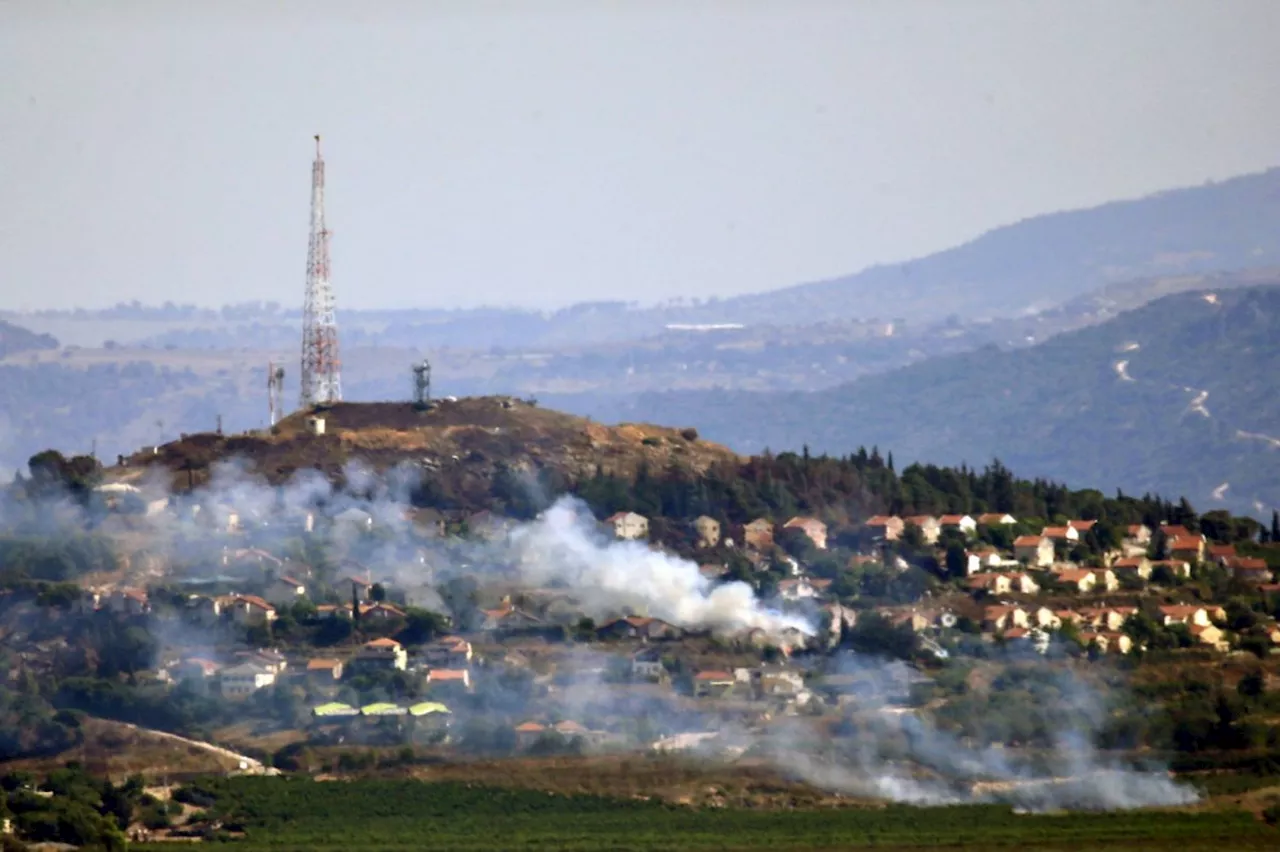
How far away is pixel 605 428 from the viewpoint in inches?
4904

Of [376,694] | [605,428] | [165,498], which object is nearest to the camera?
[376,694]

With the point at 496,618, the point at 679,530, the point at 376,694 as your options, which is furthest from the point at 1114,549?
the point at 376,694

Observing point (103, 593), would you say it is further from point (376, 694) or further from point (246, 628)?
point (376, 694)

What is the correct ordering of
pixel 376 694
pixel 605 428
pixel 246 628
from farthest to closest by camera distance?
pixel 605 428
pixel 246 628
pixel 376 694

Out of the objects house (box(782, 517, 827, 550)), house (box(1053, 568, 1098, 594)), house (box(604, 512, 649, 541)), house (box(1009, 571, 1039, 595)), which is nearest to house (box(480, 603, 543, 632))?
house (box(604, 512, 649, 541))

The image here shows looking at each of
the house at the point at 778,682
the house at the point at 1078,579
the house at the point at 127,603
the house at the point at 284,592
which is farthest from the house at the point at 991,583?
the house at the point at 127,603

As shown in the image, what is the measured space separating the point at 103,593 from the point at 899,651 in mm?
24970

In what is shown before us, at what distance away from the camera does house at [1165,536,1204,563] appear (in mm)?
113938

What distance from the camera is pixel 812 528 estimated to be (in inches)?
4500

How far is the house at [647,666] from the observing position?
95.8 metres

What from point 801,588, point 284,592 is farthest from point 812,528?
point 284,592

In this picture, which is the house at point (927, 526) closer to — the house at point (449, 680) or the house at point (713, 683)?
the house at point (713, 683)

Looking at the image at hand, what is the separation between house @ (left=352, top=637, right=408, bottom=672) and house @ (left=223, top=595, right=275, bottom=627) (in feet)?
13.4

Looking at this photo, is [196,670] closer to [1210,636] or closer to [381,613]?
[381,613]
